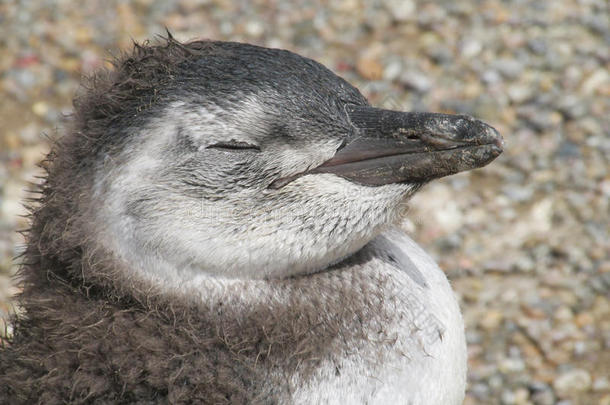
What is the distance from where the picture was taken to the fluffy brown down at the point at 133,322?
246cm

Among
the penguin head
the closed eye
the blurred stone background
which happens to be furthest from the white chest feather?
the blurred stone background

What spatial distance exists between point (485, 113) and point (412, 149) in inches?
134

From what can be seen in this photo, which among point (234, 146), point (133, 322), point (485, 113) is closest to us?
point (133, 322)

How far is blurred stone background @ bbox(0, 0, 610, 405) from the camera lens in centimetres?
459

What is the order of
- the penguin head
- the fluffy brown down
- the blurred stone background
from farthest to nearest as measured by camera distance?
the blurred stone background
the penguin head
the fluffy brown down

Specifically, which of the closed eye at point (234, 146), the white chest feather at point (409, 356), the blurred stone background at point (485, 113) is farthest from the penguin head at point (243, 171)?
the blurred stone background at point (485, 113)

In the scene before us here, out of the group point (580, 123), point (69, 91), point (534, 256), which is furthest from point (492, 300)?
point (69, 91)

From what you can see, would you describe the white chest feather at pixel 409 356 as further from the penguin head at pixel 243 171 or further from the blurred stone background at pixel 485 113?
the blurred stone background at pixel 485 113

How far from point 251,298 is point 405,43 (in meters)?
4.31

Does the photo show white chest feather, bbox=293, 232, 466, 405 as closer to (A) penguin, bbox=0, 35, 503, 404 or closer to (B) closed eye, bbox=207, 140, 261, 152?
(A) penguin, bbox=0, 35, 503, 404

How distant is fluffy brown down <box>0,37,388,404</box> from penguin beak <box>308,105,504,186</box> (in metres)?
0.34

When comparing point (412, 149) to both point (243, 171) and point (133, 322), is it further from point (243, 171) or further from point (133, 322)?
point (133, 322)

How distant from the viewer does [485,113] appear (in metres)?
5.91

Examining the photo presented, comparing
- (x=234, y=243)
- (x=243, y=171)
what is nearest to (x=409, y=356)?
(x=234, y=243)
